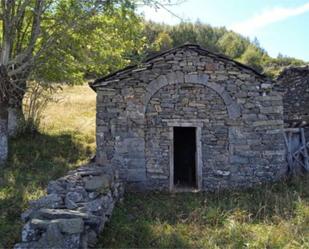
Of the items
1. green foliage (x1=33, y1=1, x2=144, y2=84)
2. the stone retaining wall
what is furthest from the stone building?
the stone retaining wall

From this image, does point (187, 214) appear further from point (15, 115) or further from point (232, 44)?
point (232, 44)

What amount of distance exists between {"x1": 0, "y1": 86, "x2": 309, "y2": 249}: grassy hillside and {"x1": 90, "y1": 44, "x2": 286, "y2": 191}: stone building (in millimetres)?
544

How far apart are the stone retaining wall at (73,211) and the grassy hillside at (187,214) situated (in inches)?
17.7

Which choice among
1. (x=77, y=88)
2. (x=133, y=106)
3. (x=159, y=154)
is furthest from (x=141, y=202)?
(x=77, y=88)

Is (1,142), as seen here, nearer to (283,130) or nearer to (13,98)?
(13,98)

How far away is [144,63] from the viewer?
9.90 metres

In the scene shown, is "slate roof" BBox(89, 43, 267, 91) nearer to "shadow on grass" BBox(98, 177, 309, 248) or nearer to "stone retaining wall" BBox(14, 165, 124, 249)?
"stone retaining wall" BBox(14, 165, 124, 249)

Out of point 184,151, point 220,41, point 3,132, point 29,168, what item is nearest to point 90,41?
point 3,132

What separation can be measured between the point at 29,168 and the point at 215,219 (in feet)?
20.8

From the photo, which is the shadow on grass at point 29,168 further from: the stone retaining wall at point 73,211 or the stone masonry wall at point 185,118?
the stone masonry wall at point 185,118

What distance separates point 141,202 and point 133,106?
7.89 feet

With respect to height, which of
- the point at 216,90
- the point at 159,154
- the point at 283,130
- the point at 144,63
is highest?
the point at 144,63

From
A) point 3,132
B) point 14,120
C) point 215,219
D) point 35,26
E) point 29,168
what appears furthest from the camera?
point 14,120

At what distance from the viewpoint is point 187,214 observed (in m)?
8.04
